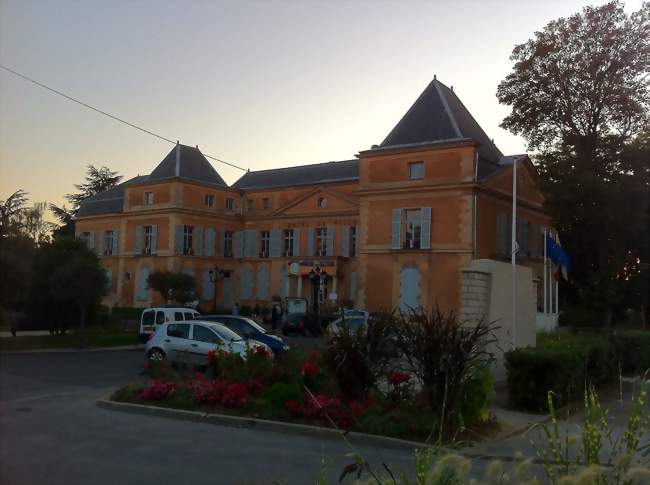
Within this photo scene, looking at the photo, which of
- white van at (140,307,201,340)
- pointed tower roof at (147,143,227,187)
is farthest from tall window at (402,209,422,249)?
pointed tower roof at (147,143,227,187)

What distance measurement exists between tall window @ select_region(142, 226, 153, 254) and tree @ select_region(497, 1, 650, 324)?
30178 millimetres

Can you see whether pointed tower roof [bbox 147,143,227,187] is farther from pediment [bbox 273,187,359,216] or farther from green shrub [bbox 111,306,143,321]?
green shrub [bbox 111,306,143,321]

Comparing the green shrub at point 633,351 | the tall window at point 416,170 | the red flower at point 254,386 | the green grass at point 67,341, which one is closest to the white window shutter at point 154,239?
the green grass at point 67,341

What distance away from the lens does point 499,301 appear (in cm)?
1468

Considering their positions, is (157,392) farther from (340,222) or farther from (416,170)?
(340,222)

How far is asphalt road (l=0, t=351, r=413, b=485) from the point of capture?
7.15 meters

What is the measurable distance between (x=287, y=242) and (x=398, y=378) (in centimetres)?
4098

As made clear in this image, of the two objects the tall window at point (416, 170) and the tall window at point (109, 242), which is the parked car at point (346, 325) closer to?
the tall window at point (416, 170)

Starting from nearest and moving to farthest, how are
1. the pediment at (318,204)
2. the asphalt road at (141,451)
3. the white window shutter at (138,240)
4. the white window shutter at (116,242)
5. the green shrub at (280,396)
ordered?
the asphalt road at (141,451)
the green shrub at (280,396)
the pediment at (318,204)
the white window shutter at (138,240)
the white window shutter at (116,242)

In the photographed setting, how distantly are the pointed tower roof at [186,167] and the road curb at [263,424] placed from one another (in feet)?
135

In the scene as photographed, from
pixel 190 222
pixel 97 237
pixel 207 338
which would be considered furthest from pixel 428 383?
pixel 97 237

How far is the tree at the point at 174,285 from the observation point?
4216 centimetres

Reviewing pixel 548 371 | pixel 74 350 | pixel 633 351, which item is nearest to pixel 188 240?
pixel 74 350

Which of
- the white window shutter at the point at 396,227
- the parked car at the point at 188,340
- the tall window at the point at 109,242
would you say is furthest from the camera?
the tall window at the point at 109,242
